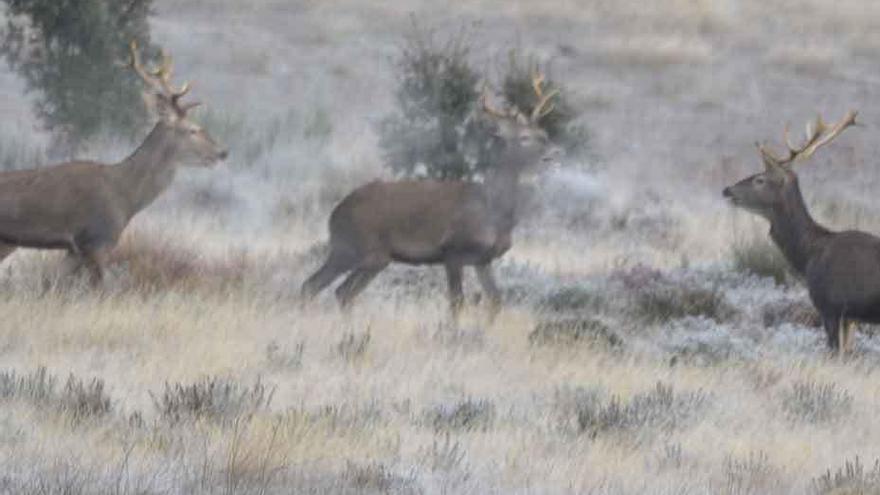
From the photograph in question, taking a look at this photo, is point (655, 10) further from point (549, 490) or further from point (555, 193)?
point (549, 490)

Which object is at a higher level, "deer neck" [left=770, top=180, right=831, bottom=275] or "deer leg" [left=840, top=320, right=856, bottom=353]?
"deer neck" [left=770, top=180, right=831, bottom=275]

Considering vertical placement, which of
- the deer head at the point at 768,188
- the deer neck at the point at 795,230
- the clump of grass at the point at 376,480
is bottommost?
the clump of grass at the point at 376,480

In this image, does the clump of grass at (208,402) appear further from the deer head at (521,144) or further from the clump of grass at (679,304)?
the clump of grass at (679,304)

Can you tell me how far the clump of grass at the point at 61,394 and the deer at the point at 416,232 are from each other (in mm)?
4567

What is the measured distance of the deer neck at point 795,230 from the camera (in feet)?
46.2

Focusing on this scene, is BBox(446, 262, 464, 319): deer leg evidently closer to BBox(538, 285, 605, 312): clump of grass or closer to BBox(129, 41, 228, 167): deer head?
BBox(538, 285, 605, 312): clump of grass

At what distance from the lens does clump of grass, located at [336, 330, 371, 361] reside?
11102 millimetres

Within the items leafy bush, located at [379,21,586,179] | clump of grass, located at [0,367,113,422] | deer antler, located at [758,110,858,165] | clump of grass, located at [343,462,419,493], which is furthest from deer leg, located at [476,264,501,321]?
clump of grass, located at [343,462,419,493]

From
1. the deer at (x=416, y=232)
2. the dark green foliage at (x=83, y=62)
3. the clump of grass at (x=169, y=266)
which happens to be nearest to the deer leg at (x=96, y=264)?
the clump of grass at (x=169, y=266)

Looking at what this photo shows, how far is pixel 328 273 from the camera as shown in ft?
46.4

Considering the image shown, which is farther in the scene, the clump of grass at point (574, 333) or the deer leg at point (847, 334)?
the deer leg at point (847, 334)

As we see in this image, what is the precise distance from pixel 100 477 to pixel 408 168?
1235 cm

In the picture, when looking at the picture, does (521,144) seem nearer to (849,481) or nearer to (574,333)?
(574,333)

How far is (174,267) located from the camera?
14086mm
